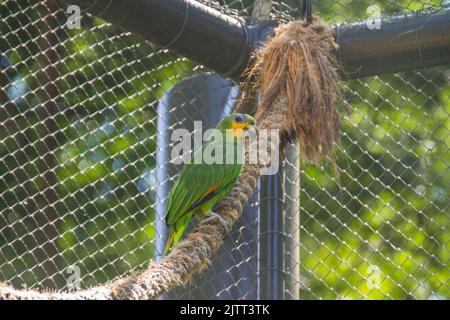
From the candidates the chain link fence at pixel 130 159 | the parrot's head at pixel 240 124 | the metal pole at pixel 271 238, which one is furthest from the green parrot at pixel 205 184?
the chain link fence at pixel 130 159

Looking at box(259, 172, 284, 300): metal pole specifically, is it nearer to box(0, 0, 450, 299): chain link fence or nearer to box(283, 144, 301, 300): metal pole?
box(283, 144, 301, 300): metal pole

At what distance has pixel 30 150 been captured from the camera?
13.1 feet

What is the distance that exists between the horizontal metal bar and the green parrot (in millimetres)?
244

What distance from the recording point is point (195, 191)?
2.70m

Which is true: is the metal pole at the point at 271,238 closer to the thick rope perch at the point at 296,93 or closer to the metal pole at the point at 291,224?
the metal pole at the point at 291,224

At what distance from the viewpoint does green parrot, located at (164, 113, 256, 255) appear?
2.68 m

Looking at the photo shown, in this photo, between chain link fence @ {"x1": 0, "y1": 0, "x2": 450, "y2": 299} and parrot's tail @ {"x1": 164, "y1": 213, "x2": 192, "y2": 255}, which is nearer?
parrot's tail @ {"x1": 164, "y1": 213, "x2": 192, "y2": 255}

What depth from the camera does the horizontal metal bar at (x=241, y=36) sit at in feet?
8.76

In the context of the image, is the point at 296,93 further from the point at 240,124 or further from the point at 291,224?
the point at 291,224

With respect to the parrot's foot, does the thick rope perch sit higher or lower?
higher

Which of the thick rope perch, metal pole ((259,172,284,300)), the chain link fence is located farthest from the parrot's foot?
the chain link fence

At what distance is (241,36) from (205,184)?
558 mm
